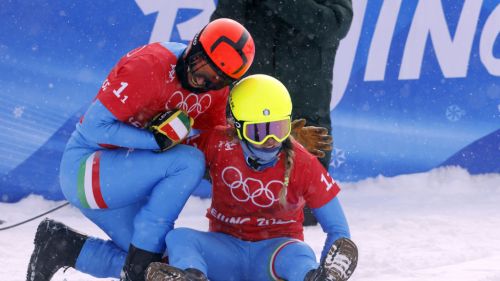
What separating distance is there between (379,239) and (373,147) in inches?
55.7

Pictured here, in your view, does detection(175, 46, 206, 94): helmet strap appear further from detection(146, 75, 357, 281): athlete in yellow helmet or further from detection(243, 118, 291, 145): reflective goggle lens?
detection(243, 118, 291, 145): reflective goggle lens

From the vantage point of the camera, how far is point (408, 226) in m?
6.18

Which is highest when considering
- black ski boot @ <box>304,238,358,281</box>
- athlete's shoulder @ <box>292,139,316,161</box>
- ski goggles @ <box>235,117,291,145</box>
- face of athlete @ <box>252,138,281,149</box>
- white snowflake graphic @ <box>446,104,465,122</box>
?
ski goggles @ <box>235,117,291,145</box>

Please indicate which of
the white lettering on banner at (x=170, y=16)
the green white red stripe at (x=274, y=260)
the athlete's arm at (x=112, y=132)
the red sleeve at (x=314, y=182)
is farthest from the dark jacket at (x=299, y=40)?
the green white red stripe at (x=274, y=260)

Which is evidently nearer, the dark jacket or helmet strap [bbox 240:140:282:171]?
helmet strap [bbox 240:140:282:171]

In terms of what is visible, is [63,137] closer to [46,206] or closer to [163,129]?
[46,206]

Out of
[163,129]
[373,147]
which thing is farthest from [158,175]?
[373,147]

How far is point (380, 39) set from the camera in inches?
274

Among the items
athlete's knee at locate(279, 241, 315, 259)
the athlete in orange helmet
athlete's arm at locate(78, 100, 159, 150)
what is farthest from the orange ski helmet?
athlete's knee at locate(279, 241, 315, 259)

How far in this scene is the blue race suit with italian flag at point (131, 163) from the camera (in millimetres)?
3854

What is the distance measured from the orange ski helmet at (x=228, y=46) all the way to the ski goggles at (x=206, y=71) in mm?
22

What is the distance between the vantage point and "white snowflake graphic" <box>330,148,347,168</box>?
22.7ft

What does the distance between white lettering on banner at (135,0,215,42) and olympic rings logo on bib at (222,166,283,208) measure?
2287mm

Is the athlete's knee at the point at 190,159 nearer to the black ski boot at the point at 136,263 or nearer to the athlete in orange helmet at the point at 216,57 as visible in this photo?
the athlete in orange helmet at the point at 216,57
